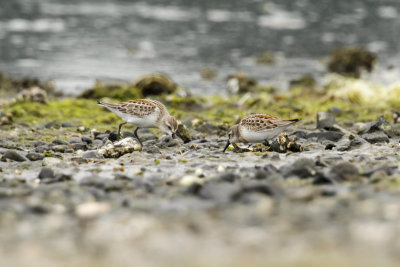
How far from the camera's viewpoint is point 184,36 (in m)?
33.2

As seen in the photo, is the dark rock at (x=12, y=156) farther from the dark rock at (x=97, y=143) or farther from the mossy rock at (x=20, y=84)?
the mossy rock at (x=20, y=84)

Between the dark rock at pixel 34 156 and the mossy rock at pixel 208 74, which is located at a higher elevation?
the dark rock at pixel 34 156

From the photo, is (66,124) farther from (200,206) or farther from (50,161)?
(200,206)

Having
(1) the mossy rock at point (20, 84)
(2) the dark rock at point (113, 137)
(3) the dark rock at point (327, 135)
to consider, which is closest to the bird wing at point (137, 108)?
(2) the dark rock at point (113, 137)

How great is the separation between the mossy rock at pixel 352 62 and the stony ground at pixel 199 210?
625 inches

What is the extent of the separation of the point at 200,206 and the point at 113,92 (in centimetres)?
1198

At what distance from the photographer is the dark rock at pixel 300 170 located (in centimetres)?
760

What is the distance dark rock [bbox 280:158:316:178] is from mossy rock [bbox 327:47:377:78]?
702 inches

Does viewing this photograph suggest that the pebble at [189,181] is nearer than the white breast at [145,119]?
Yes

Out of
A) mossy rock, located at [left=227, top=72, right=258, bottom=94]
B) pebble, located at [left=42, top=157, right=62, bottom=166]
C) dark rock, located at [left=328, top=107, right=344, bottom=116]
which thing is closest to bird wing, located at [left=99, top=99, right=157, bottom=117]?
pebble, located at [left=42, top=157, right=62, bottom=166]

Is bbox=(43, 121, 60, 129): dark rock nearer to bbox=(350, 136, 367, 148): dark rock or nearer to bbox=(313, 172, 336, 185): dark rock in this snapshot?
bbox=(350, 136, 367, 148): dark rock

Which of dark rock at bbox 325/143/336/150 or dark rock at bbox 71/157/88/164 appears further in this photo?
dark rock at bbox 325/143/336/150

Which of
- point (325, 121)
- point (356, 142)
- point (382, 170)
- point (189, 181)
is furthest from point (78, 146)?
point (382, 170)

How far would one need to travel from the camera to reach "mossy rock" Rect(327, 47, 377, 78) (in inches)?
987
